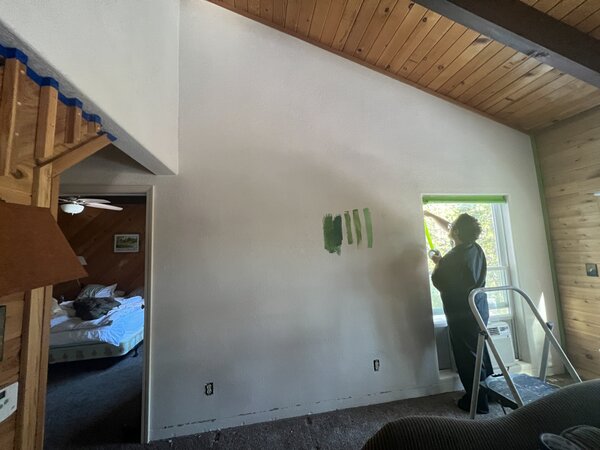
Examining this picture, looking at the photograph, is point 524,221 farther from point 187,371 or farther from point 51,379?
point 51,379

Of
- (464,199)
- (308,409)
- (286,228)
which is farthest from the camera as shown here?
(464,199)

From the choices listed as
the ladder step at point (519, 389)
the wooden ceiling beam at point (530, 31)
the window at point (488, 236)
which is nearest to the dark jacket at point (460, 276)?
the window at point (488, 236)

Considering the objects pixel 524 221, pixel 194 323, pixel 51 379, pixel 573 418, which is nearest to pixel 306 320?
pixel 194 323

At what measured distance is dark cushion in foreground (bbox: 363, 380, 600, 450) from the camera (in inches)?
30.0

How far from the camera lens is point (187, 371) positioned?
1.93m

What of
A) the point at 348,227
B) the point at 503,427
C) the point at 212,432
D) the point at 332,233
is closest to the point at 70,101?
the point at 332,233

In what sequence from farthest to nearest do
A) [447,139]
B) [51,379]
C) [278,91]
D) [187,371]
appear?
[51,379]
[447,139]
[278,91]
[187,371]

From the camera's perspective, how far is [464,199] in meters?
2.58

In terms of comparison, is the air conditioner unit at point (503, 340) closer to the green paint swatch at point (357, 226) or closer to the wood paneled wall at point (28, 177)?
the green paint swatch at point (357, 226)

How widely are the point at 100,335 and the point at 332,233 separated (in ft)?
9.81

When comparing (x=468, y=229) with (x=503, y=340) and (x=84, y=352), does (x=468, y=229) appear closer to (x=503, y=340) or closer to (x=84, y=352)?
(x=503, y=340)

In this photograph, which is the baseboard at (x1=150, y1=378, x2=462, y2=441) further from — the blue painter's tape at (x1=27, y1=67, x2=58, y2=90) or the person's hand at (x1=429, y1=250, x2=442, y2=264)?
the blue painter's tape at (x1=27, y1=67, x2=58, y2=90)

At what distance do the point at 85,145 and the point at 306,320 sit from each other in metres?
1.90

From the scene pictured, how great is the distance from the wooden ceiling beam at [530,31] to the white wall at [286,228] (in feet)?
3.15
